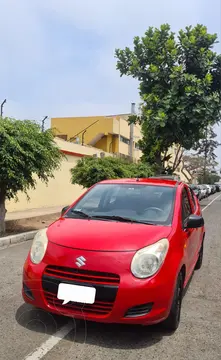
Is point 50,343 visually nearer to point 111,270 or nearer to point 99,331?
point 99,331

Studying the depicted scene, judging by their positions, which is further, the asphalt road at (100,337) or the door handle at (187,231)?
the door handle at (187,231)

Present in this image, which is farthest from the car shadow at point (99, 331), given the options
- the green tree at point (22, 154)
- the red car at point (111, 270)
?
the green tree at point (22, 154)

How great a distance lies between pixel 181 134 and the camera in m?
21.6

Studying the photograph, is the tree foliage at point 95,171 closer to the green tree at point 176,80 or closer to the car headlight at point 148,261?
the green tree at point 176,80

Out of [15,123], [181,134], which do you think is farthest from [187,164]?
[15,123]

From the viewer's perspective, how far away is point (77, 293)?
3.29 m

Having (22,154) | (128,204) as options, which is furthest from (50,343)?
(22,154)

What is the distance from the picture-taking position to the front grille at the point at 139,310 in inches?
128

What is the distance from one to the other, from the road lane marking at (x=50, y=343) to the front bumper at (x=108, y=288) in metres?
0.26

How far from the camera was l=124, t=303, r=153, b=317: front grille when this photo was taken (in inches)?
128

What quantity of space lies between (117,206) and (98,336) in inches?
63.0

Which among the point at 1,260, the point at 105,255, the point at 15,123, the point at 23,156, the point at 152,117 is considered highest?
the point at 152,117

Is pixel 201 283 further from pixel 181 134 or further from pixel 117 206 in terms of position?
pixel 181 134

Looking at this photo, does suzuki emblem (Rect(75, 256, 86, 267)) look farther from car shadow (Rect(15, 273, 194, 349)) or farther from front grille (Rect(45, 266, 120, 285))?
car shadow (Rect(15, 273, 194, 349))
